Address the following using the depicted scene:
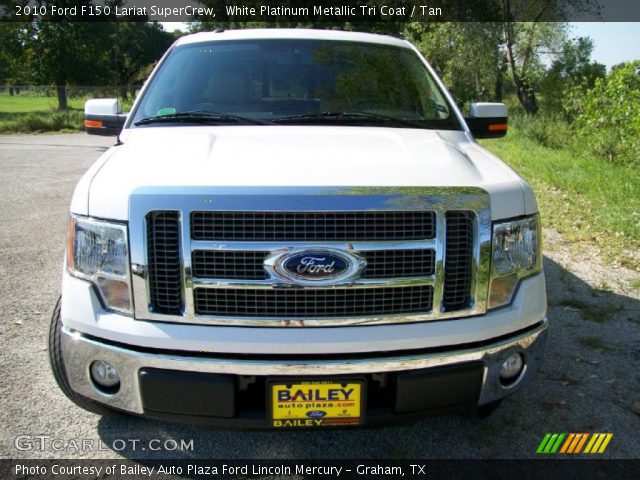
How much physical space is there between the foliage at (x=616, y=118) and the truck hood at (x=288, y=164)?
791cm

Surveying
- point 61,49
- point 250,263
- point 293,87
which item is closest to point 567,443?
point 250,263

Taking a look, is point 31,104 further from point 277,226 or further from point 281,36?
point 277,226

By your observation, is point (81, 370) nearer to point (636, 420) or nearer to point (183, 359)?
point (183, 359)

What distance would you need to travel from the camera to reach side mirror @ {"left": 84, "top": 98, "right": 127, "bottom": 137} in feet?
12.0

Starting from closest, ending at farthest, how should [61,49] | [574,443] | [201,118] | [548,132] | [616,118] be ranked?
[574,443] → [201,118] → [616,118] → [548,132] → [61,49]

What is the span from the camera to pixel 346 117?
3096 millimetres

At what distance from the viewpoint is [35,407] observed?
287 cm

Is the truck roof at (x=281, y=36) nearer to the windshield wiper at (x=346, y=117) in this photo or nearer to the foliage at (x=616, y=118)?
the windshield wiper at (x=346, y=117)

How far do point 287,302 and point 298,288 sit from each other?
0.24 feet

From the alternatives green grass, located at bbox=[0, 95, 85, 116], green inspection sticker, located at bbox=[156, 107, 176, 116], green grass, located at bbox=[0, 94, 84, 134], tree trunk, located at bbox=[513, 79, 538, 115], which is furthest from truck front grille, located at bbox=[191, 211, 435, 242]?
green grass, located at bbox=[0, 95, 85, 116]

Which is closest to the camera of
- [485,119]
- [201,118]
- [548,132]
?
[201,118]

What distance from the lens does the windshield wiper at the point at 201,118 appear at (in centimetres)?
297

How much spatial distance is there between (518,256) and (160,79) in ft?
7.82

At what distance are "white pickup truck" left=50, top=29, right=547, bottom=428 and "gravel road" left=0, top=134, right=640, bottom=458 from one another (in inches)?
17.1
